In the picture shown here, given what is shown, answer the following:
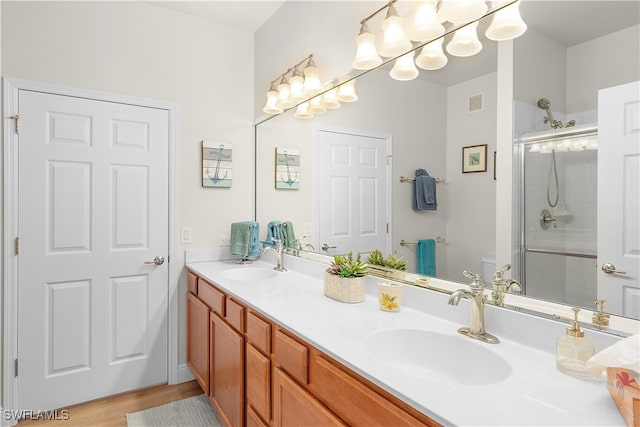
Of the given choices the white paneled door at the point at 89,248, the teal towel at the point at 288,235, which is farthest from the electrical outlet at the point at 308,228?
the white paneled door at the point at 89,248

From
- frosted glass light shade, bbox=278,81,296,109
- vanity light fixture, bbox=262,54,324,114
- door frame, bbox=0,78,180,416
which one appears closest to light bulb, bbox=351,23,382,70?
vanity light fixture, bbox=262,54,324,114

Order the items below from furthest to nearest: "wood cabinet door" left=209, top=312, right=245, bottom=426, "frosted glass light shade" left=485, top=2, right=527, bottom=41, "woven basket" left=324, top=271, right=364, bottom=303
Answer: "wood cabinet door" left=209, top=312, right=245, bottom=426
"woven basket" left=324, top=271, right=364, bottom=303
"frosted glass light shade" left=485, top=2, right=527, bottom=41

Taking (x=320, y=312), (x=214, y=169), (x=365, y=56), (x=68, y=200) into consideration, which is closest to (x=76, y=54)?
(x=68, y=200)

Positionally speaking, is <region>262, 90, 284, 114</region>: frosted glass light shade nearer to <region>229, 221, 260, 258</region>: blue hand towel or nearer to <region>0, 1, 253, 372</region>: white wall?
<region>0, 1, 253, 372</region>: white wall

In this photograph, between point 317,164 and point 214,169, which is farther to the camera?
point 214,169

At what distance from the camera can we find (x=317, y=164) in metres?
2.17

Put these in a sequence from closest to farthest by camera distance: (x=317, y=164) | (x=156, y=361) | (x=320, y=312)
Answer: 1. (x=320, y=312)
2. (x=317, y=164)
3. (x=156, y=361)

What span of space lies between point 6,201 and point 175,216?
91 cm

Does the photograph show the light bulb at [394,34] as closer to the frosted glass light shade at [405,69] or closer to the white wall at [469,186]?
the frosted glass light shade at [405,69]

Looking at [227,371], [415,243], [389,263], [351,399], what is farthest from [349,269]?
[227,371]

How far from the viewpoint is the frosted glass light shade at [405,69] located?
60.9 inches

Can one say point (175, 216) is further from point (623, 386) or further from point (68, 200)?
point (623, 386)

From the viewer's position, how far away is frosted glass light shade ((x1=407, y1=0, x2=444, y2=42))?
1360 mm

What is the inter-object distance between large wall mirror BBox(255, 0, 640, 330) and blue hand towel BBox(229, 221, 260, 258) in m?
0.54
